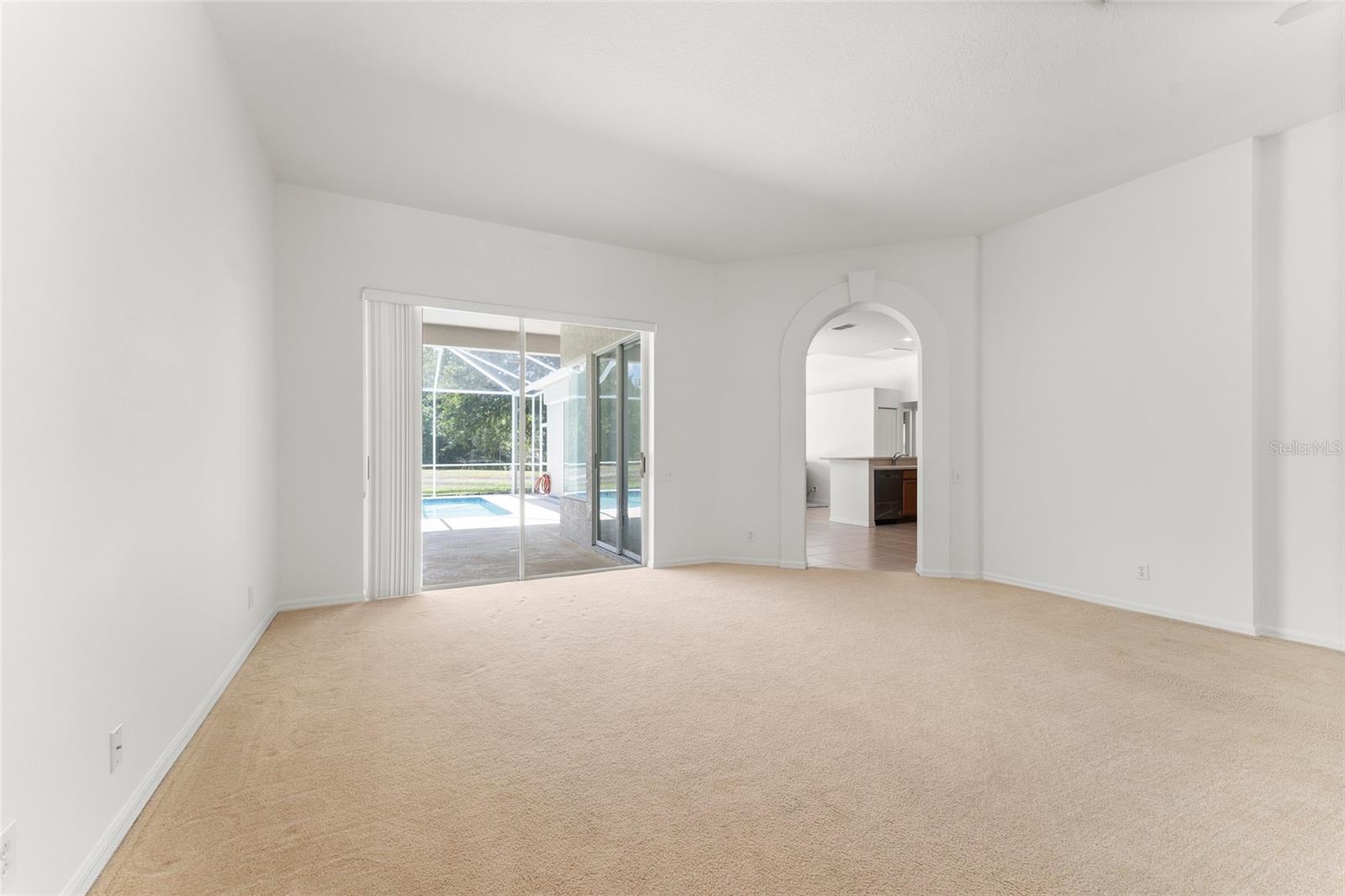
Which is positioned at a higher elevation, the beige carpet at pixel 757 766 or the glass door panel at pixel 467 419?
the glass door panel at pixel 467 419

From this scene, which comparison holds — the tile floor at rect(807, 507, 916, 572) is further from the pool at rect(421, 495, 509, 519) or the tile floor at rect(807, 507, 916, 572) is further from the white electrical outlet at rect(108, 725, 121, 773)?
the white electrical outlet at rect(108, 725, 121, 773)

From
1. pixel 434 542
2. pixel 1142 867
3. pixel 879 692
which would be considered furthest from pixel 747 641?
pixel 434 542

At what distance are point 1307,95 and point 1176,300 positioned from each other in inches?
48.3

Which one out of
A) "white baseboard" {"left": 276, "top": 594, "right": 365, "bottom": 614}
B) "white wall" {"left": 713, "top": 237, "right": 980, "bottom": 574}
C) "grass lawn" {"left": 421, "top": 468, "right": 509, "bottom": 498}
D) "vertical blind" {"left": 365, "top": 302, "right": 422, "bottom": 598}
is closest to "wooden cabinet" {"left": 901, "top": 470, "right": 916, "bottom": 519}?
"white wall" {"left": 713, "top": 237, "right": 980, "bottom": 574}

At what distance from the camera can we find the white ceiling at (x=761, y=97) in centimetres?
269

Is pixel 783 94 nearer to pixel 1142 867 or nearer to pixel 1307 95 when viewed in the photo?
pixel 1307 95

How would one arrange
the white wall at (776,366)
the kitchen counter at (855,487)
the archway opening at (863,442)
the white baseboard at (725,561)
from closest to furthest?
the white wall at (776,366) → the white baseboard at (725,561) → the archway opening at (863,442) → the kitchen counter at (855,487)

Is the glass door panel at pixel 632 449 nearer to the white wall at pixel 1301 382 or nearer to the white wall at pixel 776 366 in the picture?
the white wall at pixel 776 366

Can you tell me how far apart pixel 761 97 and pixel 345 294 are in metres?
3.19

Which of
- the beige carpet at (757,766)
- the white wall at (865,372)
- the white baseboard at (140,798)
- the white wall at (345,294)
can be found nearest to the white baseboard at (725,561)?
the beige carpet at (757,766)

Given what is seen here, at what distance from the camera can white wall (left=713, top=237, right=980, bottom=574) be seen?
5383 mm

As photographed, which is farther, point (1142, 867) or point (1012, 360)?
point (1012, 360)

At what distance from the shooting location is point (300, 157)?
3902 mm

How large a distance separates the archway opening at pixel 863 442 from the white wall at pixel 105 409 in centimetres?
476
